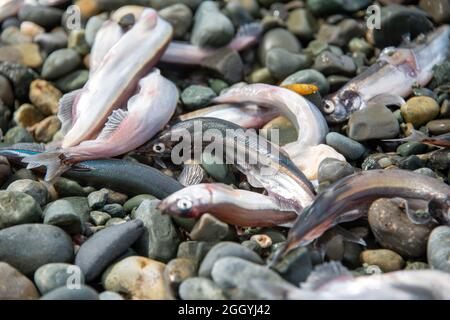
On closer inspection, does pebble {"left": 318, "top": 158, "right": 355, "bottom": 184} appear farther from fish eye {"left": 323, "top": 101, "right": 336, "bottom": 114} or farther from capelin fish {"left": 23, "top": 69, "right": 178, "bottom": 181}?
capelin fish {"left": 23, "top": 69, "right": 178, "bottom": 181}

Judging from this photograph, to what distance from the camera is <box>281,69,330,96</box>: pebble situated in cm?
604

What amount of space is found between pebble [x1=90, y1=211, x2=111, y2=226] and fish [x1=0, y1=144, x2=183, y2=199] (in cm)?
35

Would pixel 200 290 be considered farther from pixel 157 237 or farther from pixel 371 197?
pixel 371 197

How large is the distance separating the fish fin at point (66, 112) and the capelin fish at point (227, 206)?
1826 millimetres

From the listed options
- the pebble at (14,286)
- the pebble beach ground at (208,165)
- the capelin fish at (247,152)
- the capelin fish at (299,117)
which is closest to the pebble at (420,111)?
the pebble beach ground at (208,165)

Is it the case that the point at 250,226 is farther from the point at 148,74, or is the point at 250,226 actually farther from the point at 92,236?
the point at 148,74

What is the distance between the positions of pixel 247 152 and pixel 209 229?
1.12m

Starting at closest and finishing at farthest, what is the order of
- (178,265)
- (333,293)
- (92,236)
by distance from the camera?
(333,293) → (178,265) → (92,236)

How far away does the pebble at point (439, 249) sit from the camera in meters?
3.97

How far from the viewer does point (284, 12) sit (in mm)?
7250

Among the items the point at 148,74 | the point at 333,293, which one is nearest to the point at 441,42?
the point at 148,74

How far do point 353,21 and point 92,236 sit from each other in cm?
419

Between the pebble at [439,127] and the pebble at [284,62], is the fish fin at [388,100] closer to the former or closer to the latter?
the pebble at [439,127]

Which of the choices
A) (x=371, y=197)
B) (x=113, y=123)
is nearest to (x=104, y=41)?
(x=113, y=123)
